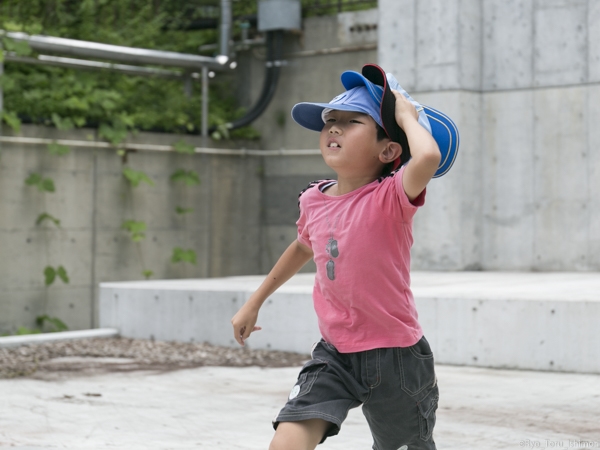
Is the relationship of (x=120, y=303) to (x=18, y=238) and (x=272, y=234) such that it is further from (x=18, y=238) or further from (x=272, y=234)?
(x=272, y=234)

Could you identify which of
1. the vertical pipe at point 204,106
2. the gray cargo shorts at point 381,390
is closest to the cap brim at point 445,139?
the gray cargo shorts at point 381,390

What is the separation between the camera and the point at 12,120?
11.1m

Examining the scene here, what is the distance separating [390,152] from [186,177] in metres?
10.2

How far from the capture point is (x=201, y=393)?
238 inches

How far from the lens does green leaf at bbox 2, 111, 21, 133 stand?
1109 centimetres

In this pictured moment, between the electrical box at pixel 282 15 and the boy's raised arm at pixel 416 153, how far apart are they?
1077cm

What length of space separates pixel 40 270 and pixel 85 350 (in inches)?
151

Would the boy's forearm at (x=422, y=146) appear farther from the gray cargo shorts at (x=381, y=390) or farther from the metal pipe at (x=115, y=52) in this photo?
the metal pipe at (x=115, y=52)

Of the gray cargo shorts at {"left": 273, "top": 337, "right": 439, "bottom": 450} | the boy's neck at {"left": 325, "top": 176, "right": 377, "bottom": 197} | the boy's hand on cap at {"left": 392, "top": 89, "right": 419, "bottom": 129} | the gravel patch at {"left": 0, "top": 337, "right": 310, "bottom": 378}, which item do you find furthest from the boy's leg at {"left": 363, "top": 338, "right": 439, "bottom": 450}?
the gravel patch at {"left": 0, "top": 337, "right": 310, "bottom": 378}

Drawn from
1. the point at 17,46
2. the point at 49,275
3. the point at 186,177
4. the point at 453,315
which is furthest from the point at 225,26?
the point at 453,315

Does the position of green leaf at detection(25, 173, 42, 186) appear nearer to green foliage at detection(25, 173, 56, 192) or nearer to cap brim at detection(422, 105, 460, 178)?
green foliage at detection(25, 173, 56, 192)

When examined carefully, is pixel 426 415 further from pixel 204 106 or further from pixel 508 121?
pixel 204 106

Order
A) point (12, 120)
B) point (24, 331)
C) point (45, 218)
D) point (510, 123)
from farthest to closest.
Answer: point (45, 218) → point (12, 120) → point (24, 331) → point (510, 123)

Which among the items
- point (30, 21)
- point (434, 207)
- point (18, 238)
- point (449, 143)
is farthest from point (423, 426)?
point (30, 21)
